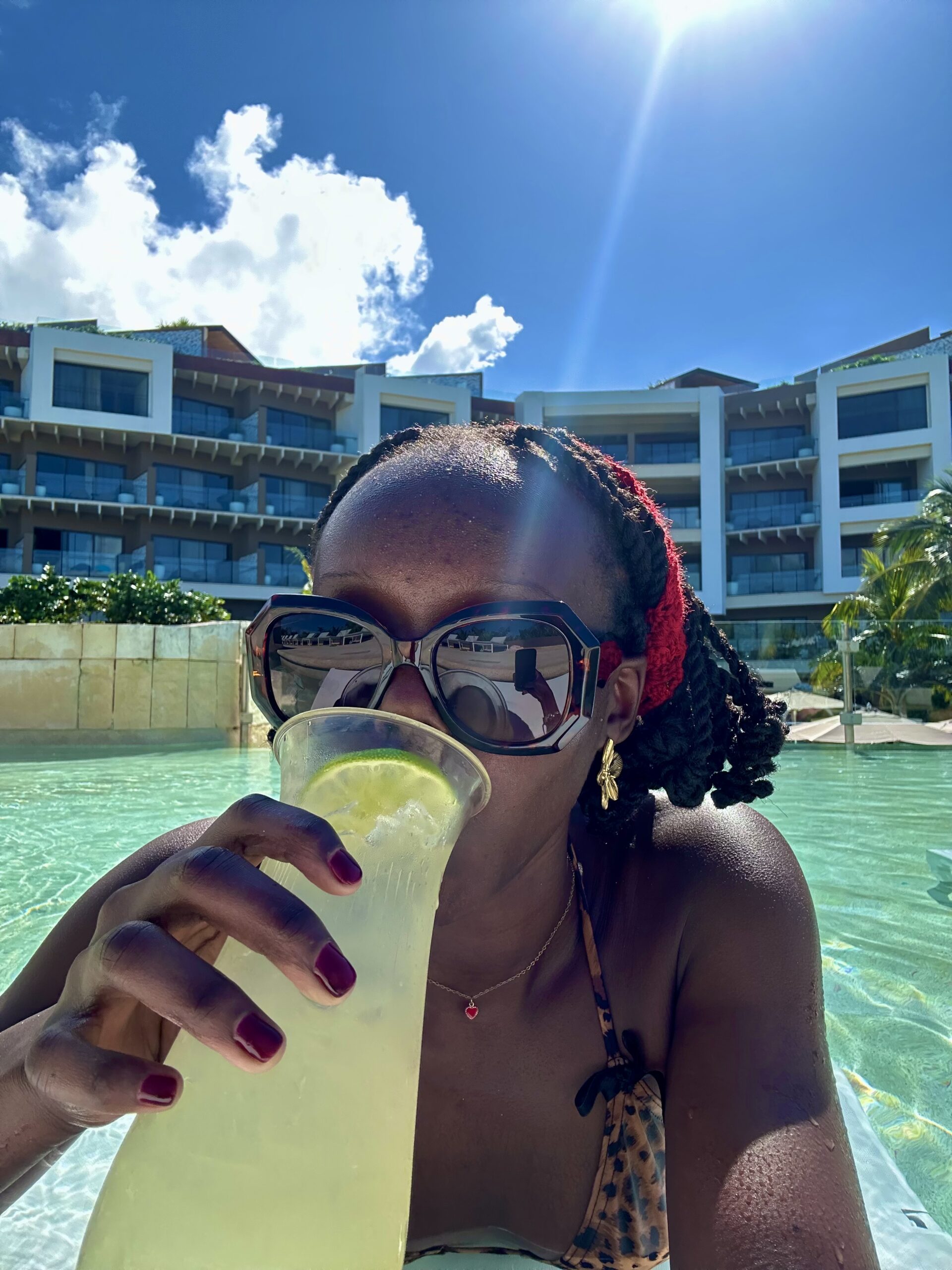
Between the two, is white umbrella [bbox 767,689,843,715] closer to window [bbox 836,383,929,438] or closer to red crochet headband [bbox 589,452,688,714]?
red crochet headband [bbox 589,452,688,714]

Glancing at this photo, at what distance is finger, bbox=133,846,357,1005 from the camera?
2.04 feet

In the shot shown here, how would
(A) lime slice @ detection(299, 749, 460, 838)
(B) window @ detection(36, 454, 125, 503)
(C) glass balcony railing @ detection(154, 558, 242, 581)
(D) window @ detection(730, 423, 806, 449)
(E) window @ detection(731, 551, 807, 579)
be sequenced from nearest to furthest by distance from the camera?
(A) lime slice @ detection(299, 749, 460, 838) → (B) window @ detection(36, 454, 125, 503) → (C) glass balcony railing @ detection(154, 558, 242, 581) → (E) window @ detection(731, 551, 807, 579) → (D) window @ detection(730, 423, 806, 449)

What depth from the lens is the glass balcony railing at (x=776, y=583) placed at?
32.2m

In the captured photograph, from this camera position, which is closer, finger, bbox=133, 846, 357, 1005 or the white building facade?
finger, bbox=133, 846, 357, 1005

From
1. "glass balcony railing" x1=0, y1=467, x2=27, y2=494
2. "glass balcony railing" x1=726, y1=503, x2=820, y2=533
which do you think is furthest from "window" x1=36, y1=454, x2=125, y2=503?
"glass balcony railing" x1=726, y1=503, x2=820, y2=533

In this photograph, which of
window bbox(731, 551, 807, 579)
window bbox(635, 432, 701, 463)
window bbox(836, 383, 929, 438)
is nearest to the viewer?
window bbox(836, 383, 929, 438)

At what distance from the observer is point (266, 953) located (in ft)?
2.06

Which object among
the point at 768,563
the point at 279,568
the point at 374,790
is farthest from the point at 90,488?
the point at 374,790

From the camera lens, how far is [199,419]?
3177cm

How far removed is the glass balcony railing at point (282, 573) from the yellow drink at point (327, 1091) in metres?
31.1

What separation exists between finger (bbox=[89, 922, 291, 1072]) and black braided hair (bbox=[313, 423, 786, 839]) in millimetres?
784

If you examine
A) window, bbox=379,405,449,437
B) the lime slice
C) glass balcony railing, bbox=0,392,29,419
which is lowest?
the lime slice

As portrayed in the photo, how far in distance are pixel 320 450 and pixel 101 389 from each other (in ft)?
26.0

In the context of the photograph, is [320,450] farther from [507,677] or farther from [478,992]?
[507,677]
